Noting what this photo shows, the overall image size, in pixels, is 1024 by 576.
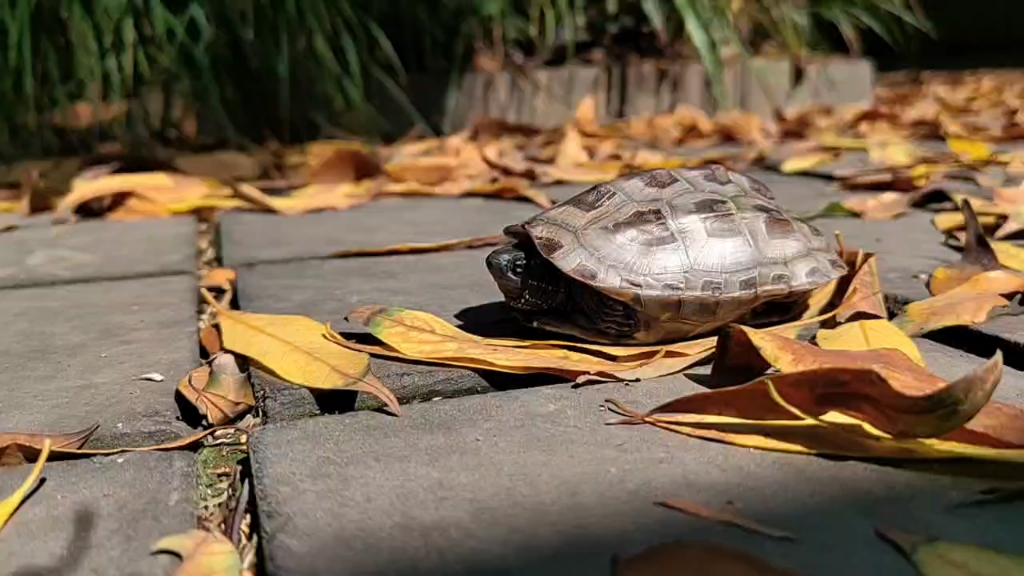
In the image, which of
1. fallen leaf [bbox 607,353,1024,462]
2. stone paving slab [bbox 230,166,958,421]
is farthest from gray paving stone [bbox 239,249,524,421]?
fallen leaf [bbox 607,353,1024,462]

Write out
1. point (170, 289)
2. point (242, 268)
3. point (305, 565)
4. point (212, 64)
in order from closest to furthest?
point (305, 565), point (170, 289), point (242, 268), point (212, 64)

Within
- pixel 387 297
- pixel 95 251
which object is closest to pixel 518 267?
pixel 387 297

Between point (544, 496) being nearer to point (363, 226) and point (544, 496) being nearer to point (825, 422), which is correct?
point (825, 422)

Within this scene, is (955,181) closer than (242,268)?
No

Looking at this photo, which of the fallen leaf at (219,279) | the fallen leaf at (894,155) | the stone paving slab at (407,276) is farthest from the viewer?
the fallen leaf at (894,155)

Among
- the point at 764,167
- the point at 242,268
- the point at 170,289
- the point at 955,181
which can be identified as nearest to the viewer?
the point at 170,289

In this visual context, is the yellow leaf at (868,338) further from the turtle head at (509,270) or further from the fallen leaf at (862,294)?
the turtle head at (509,270)

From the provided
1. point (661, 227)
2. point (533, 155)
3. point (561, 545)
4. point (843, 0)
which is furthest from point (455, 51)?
point (561, 545)

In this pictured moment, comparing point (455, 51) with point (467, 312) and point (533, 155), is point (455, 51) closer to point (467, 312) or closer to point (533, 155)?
point (533, 155)

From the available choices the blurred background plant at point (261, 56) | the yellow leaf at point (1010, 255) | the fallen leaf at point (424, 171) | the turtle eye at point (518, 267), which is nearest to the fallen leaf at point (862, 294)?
the yellow leaf at point (1010, 255)
